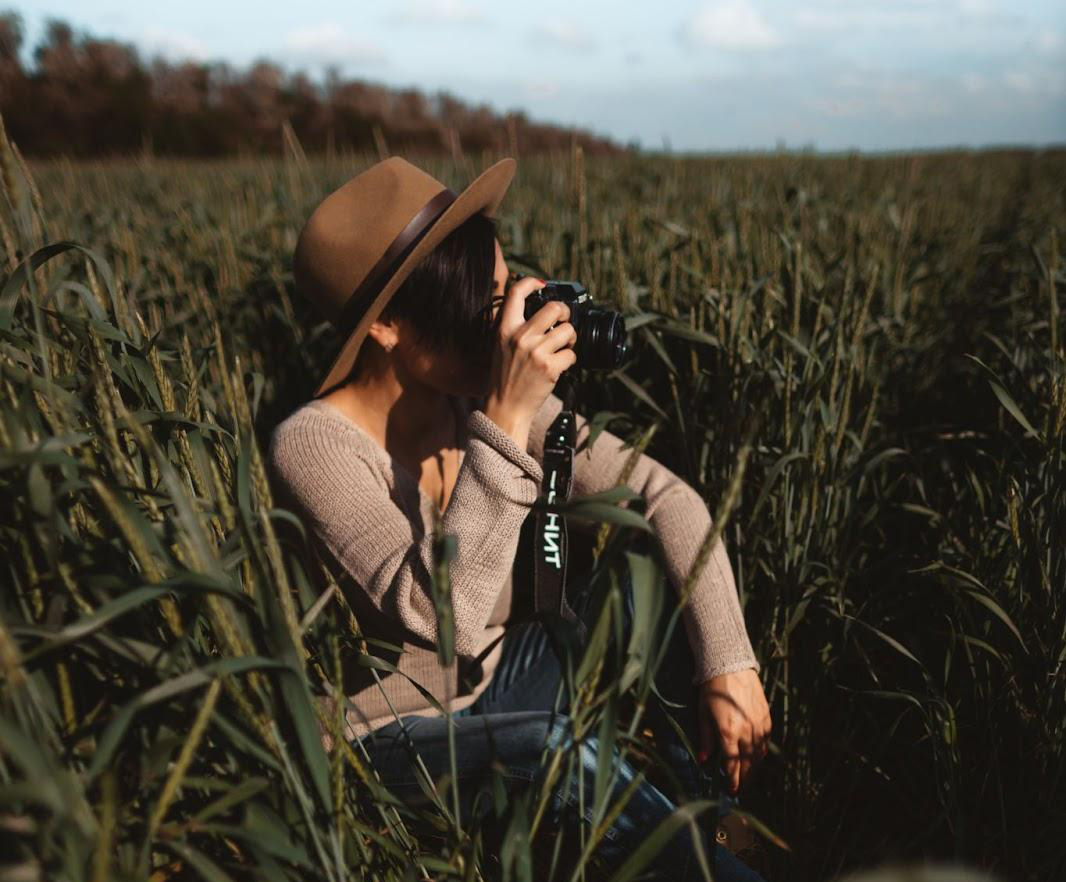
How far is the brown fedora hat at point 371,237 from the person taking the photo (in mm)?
1404

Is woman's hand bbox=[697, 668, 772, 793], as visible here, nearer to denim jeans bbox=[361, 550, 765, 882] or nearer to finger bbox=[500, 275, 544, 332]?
denim jeans bbox=[361, 550, 765, 882]

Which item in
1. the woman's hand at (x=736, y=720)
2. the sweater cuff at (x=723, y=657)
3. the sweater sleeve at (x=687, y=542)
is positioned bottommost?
the woman's hand at (x=736, y=720)

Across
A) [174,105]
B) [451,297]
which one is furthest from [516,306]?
[174,105]

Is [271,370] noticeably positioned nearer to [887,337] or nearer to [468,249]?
[468,249]

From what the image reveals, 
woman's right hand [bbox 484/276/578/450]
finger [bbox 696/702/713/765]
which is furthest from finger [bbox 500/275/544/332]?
finger [bbox 696/702/713/765]

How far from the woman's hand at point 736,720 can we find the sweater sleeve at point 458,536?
Answer: 46cm

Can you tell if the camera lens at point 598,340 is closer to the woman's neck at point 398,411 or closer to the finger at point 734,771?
the woman's neck at point 398,411

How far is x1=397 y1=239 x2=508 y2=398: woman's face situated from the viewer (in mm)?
1474

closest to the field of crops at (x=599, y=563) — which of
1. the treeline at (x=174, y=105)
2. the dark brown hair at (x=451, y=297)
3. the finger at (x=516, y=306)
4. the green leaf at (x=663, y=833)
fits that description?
the green leaf at (x=663, y=833)

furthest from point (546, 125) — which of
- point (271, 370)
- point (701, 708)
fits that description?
point (701, 708)

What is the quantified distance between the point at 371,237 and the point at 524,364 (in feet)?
1.32

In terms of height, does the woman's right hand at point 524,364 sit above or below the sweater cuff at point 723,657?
above

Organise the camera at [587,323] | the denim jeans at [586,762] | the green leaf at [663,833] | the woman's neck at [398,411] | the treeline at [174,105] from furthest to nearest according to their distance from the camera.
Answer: the treeline at [174,105], the woman's neck at [398,411], the camera at [587,323], the denim jeans at [586,762], the green leaf at [663,833]

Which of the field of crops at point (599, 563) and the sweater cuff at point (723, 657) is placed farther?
the sweater cuff at point (723, 657)
